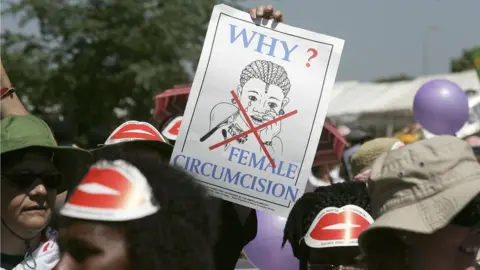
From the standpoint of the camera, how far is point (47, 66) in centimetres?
1964

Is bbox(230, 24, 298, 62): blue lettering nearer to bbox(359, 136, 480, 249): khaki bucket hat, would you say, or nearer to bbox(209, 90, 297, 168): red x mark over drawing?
bbox(209, 90, 297, 168): red x mark over drawing

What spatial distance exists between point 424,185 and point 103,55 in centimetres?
1682

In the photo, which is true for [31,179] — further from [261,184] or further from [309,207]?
[309,207]

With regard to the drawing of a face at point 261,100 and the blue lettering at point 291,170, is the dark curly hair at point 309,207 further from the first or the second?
the drawing of a face at point 261,100

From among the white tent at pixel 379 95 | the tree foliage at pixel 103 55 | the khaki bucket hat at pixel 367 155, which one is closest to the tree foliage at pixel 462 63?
the white tent at pixel 379 95

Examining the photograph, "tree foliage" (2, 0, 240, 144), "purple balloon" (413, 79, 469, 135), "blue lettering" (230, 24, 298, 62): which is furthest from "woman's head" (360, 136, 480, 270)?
"tree foliage" (2, 0, 240, 144)

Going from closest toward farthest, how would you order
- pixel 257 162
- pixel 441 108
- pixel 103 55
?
pixel 257 162, pixel 441 108, pixel 103 55

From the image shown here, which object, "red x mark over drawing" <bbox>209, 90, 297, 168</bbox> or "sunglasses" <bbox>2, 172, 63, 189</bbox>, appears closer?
"sunglasses" <bbox>2, 172, 63, 189</bbox>

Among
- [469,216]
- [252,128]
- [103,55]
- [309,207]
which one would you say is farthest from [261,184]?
[103,55]

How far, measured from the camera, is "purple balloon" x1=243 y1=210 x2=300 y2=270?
4.22m

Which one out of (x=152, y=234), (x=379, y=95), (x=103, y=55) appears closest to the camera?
(x=152, y=234)

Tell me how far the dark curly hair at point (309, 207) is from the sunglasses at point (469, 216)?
1.16m

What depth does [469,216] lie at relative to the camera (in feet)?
7.81

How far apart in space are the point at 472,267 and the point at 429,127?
4779 millimetres
